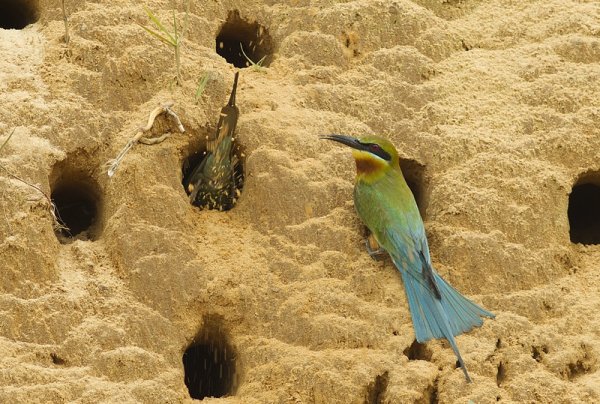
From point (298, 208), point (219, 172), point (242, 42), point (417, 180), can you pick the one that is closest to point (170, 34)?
point (242, 42)

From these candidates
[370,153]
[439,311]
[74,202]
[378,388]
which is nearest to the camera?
[378,388]

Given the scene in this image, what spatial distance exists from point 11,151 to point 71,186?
0.31 meters

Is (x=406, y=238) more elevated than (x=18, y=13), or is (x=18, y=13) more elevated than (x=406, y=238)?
(x=406, y=238)

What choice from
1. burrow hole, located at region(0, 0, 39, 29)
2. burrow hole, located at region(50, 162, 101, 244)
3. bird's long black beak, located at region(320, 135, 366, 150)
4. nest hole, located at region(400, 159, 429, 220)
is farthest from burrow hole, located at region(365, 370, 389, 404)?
burrow hole, located at region(0, 0, 39, 29)

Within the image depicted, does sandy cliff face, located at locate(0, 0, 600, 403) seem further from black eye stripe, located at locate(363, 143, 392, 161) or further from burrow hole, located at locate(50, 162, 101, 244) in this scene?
black eye stripe, located at locate(363, 143, 392, 161)

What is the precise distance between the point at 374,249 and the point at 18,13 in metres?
1.69

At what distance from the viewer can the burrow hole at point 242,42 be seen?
5020 millimetres

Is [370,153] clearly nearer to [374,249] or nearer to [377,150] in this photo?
[377,150]

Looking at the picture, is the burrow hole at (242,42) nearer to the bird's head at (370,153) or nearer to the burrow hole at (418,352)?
the bird's head at (370,153)

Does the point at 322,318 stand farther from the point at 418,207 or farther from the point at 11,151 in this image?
the point at 11,151

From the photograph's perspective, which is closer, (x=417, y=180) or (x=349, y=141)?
(x=349, y=141)

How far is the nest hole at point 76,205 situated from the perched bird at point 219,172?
0.34 meters

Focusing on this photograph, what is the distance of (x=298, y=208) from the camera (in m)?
4.54

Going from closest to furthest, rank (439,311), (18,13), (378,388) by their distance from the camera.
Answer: (378,388)
(439,311)
(18,13)
